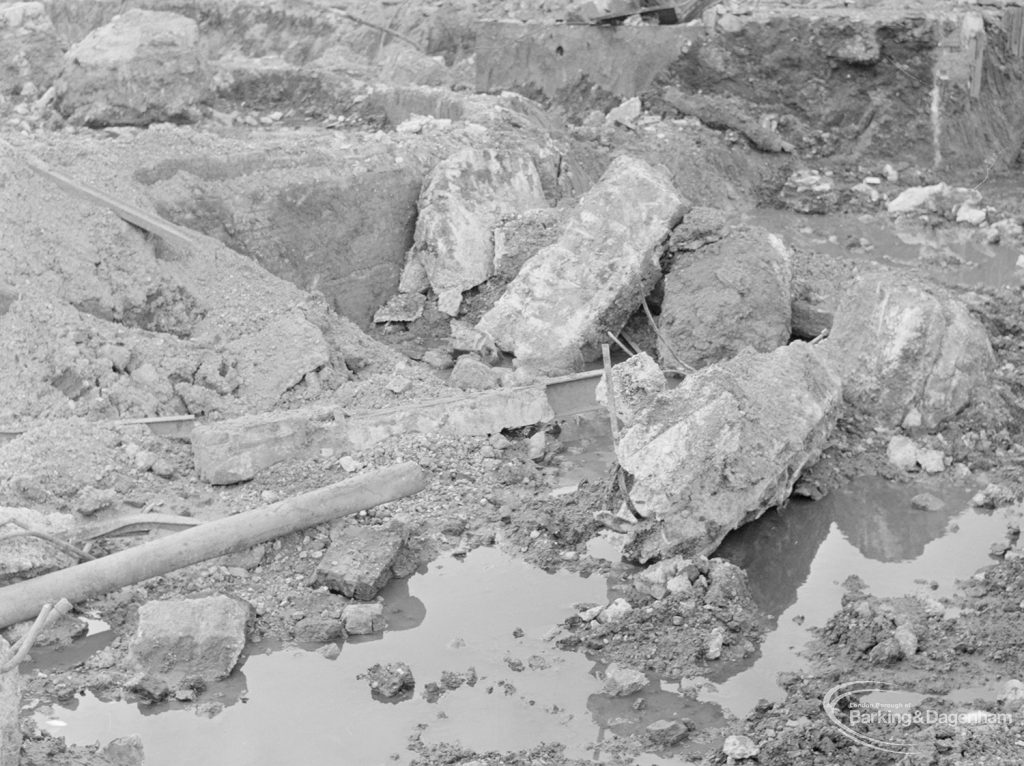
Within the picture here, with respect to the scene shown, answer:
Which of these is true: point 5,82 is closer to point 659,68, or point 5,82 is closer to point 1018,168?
point 659,68

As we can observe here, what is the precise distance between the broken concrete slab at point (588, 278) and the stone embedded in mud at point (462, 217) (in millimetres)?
572

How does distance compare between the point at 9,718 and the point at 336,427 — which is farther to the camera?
the point at 336,427

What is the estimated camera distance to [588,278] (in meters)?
9.91

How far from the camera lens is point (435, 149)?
1139cm

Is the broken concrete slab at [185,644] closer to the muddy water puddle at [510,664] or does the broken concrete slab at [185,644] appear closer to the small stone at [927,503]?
the muddy water puddle at [510,664]

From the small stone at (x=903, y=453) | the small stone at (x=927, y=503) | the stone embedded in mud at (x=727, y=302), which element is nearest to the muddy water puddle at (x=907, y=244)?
the stone embedded in mud at (x=727, y=302)

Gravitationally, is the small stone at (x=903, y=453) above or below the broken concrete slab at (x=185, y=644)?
below

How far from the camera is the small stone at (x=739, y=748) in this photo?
5387 mm

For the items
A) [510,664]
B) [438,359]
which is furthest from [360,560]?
[438,359]

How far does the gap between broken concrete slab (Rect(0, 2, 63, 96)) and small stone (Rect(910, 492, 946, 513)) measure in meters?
9.62

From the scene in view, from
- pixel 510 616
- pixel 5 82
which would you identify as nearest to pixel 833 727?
pixel 510 616

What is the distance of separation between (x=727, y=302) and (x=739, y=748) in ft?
14.9

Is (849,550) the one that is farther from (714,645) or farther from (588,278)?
(588,278)

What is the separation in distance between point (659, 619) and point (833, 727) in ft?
3.98
